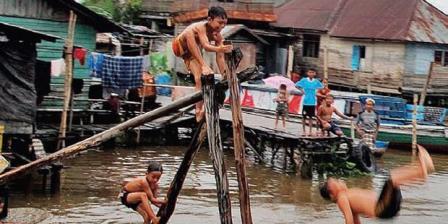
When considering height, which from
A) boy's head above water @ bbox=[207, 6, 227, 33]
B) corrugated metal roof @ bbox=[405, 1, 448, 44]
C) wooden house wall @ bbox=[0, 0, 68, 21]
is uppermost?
corrugated metal roof @ bbox=[405, 1, 448, 44]

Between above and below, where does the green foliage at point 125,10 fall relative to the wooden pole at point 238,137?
above

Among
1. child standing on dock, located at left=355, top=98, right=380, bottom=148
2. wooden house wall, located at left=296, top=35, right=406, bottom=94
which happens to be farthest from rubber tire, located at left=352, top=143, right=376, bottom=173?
wooden house wall, located at left=296, top=35, right=406, bottom=94

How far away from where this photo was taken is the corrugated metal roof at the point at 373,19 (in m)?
33.2

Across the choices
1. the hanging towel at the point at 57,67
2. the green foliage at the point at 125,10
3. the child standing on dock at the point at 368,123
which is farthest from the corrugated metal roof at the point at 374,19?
the hanging towel at the point at 57,67

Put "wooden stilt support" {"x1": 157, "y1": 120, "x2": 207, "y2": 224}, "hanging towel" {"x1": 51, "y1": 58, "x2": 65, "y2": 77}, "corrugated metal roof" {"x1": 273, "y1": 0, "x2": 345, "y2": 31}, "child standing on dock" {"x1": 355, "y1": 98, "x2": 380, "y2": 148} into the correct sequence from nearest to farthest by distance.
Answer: "wooden stilt support" {"x1": 157, "y1": 120, "x2": 207, "y2": 224}, "hanging towel" {"x1": 51, "y1": 58, "x2": 65, "y2": 77}, "child standing on dock" {"x1": 355, "y1": 98, "x2": 380, "y2": 148}, "corrugated metal roof" {"x1": 273, "y1": 0, "x2": 345, "y2": 31}

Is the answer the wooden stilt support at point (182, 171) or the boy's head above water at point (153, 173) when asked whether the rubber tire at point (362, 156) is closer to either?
the boy's head above water at point (153, 173)

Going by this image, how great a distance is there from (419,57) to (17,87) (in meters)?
21.4

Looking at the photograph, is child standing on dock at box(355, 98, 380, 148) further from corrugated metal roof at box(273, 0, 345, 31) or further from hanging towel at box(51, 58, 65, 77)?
corrugated metal roof at box(273, 0, 345, 31)

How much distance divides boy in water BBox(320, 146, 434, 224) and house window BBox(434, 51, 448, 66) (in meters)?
25.2

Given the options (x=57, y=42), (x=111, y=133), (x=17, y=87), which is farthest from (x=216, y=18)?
(x=57, y=42)

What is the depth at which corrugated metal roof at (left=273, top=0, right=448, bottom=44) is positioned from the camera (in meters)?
33.2

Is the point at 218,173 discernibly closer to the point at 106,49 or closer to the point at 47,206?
the point at 47,206

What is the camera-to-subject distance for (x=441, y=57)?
33906mm

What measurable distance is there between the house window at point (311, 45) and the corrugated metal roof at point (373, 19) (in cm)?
62
